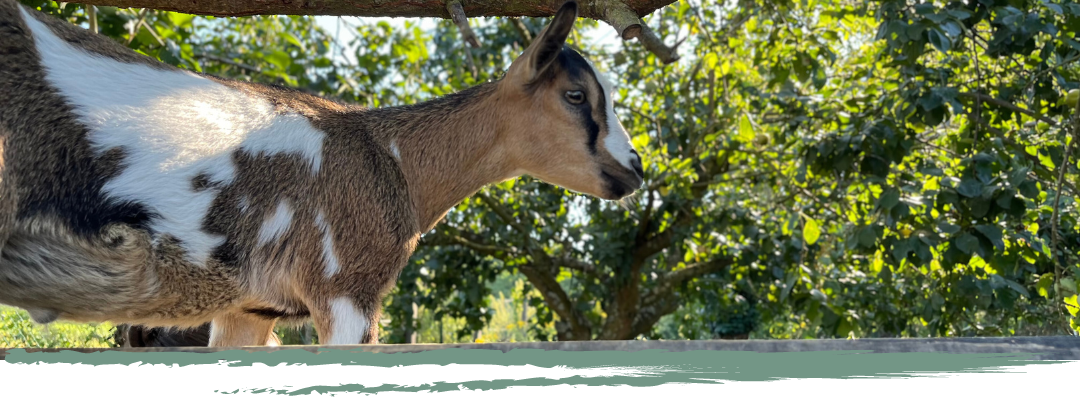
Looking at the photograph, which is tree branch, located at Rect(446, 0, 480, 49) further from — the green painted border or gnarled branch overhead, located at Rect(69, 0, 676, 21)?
the green painted border

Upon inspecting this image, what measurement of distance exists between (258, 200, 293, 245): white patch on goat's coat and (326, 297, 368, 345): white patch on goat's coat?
205 mm

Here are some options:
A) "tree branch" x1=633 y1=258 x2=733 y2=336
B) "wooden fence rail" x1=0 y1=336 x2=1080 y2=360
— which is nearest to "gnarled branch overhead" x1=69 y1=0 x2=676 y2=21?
"wooden fence rail" x1=0 y1=336 x2=1080 y2=360

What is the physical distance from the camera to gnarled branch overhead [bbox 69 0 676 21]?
7.79 feet

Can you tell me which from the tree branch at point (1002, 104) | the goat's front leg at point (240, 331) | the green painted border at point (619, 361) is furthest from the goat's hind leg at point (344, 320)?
the tree branch at point (1002, 104)

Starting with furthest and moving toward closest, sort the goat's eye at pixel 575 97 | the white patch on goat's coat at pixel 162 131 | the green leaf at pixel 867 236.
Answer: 1. the green leaf at pixel 867 236
2. the goat's eye at pixel 575 97
3. the white patch on goat's coat at pixel 162 131

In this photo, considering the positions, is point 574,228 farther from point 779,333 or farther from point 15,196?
point 15,196

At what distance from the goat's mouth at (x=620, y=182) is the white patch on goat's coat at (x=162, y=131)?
0.85 metres

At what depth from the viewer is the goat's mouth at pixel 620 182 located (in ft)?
8.60

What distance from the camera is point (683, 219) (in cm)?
797

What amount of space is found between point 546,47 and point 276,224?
2.76ft

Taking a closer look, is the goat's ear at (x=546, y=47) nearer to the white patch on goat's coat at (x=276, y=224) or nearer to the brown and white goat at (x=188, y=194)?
the brown and white goat at (x=188, y=194)

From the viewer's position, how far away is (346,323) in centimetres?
207

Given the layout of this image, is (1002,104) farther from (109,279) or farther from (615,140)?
(109,279)

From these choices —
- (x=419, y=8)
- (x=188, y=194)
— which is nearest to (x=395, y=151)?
(x=419, y=8)
